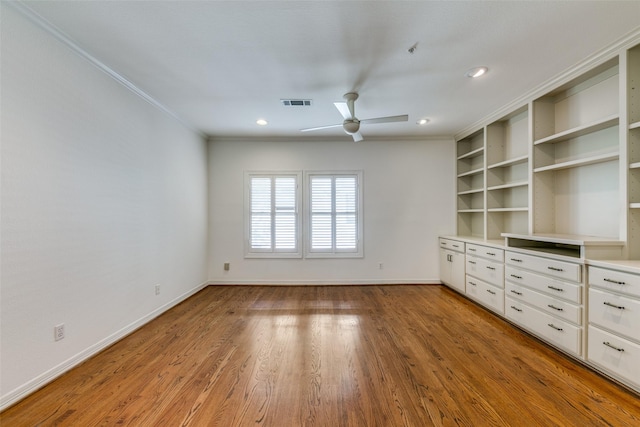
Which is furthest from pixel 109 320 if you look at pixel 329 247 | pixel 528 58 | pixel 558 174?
pixel 558 174

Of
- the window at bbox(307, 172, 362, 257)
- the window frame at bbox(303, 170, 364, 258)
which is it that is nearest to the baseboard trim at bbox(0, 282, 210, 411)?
the window frame at bbox(303, 170, 364, 258)

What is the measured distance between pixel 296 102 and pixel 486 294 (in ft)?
11.6

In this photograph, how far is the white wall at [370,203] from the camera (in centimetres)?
477

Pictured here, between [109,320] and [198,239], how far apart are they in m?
1.96

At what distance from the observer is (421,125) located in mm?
4180

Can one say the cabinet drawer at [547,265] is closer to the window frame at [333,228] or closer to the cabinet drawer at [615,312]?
the cabinet drawer at [615,312]

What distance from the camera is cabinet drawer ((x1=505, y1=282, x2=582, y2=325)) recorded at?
2.25 metres

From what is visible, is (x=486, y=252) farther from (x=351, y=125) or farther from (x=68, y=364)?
(x=68, y=364)

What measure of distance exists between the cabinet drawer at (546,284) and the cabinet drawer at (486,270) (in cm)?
10

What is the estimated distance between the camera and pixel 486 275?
136 inches

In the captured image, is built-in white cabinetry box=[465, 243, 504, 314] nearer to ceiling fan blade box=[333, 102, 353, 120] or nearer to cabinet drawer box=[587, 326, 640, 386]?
cabinet drawer box=[587, 326, 640, 386]

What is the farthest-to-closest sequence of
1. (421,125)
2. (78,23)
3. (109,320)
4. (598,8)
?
(421,125) < (109,320) < (78,23) < (598,8)

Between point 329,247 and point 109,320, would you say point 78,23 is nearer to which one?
point 109,320

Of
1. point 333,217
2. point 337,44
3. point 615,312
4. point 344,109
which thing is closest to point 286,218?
point 333,217
